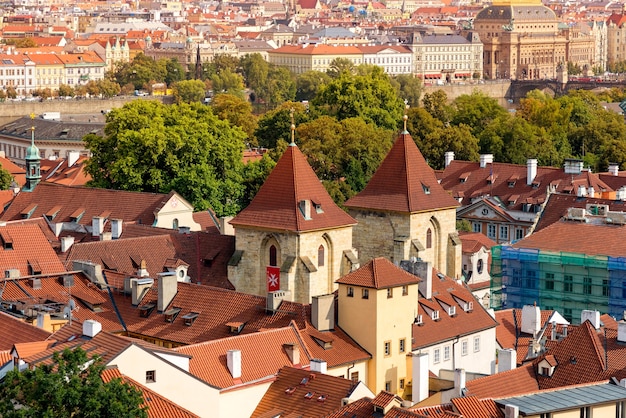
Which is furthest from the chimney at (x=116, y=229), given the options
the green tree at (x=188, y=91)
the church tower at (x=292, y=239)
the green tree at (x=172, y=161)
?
the green tree at (x=188, y=91)

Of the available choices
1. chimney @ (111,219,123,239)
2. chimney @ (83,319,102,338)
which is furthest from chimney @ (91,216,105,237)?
chimney @ (83,319,102,338)

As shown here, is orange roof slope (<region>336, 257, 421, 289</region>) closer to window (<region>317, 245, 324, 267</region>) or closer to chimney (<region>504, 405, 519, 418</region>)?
window (<region>317, 245, 324, 267</region>)

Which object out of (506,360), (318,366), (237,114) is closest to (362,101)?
(237,114)

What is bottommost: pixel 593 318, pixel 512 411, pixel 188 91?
pixel 188 91

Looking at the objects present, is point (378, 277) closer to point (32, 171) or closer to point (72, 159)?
point (32, 171)

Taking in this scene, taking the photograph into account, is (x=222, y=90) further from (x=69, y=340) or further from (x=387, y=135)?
(x=69, y=340)

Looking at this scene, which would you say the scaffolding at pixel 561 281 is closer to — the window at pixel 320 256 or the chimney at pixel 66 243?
the window at pixel 320 256
